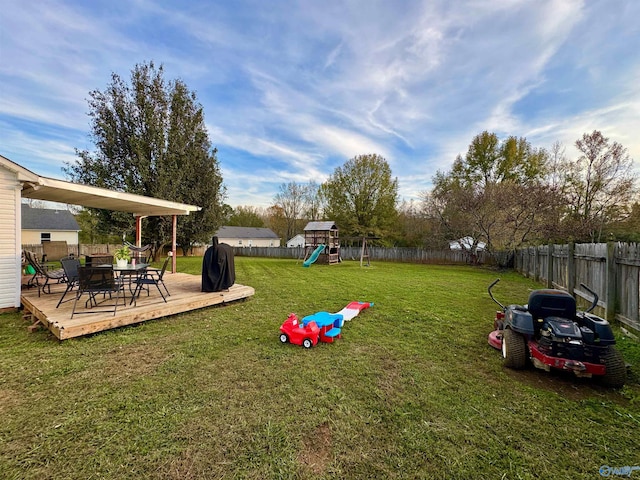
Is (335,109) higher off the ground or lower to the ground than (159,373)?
higher

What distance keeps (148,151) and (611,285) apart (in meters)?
18.9

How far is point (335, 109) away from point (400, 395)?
12536 mm

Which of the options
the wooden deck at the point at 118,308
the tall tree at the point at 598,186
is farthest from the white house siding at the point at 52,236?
the tall tree at the point at 598,186

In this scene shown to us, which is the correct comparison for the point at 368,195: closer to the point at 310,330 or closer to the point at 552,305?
the point at 310,330

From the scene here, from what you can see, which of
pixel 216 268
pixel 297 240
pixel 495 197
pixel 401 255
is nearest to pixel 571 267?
pixel 216 268

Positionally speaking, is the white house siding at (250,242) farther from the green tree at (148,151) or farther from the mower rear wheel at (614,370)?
the mower rear wheel at (614,370)

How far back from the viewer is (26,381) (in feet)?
8.91

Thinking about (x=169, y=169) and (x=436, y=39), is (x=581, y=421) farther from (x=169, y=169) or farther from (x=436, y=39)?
(x=169, y=169)

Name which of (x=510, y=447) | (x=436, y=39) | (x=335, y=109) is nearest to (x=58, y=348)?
(x=510, y=447)

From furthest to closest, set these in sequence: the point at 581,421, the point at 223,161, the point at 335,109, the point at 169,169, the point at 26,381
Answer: the point at 223,161, the point at 169,169, the point at 335,109, the point at 26,381, the point at 581,421

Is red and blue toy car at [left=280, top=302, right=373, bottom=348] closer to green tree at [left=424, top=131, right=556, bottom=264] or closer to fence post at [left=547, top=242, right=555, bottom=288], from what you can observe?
fence post at [left=547, top=242, right=555, bottom=288]

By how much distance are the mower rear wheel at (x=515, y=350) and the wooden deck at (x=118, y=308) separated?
5.00 metres

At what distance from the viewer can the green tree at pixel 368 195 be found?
26047 mm

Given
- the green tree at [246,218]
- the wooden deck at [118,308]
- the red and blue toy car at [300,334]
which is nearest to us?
the red and blue toy car at [300,334]
